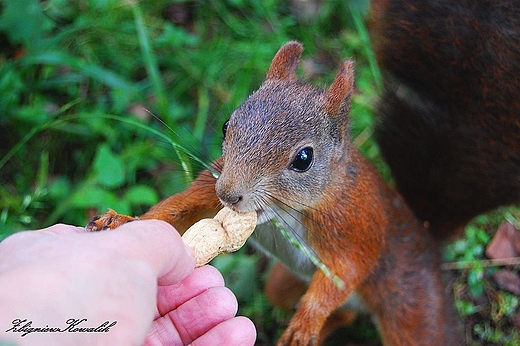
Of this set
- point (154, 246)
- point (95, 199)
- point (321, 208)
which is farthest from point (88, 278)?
point (95, 199)

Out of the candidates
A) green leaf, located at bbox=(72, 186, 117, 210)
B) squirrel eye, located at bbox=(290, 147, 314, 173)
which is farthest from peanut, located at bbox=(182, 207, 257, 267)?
green leaf, located at bbox=(72, 186, 117, 210)

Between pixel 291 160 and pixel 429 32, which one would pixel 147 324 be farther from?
pixel 429 32

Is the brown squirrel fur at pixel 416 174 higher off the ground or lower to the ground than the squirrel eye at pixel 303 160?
lower

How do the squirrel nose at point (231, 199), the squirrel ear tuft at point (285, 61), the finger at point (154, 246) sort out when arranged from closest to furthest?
1. the finger at point (154, 246)
2. the squirrel nose at point (231, 199)
3. the squirrel ear tuft at point (285, 61)

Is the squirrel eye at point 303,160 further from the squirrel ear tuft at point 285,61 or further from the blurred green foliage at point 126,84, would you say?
the blurred green foliage at point 126,84

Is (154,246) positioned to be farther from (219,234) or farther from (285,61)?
(285,61)

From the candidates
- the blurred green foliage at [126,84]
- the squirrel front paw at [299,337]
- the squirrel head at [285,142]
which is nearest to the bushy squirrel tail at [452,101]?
the squirrel head at [285,142]
